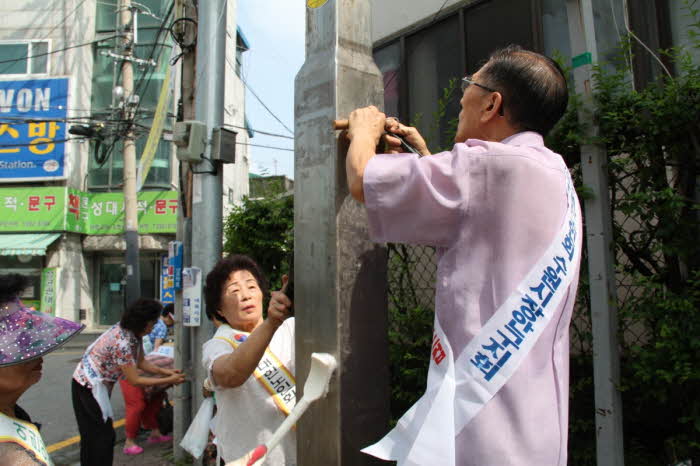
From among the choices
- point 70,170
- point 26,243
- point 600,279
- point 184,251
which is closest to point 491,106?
point 600,279

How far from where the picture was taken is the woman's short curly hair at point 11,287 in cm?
180

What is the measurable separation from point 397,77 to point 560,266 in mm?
5257

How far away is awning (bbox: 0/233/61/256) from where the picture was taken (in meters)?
16.3

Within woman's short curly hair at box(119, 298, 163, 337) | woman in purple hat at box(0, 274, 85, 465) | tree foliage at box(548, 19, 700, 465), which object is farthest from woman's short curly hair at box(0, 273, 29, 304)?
woman's short curly hair at box(119, 298, 163, 337)

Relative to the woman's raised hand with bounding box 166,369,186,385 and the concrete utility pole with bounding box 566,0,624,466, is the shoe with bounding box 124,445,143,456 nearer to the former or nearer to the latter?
the woman's raised hand with bounding box 166,369,186,385

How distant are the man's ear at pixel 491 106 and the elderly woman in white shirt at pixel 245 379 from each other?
1.18m

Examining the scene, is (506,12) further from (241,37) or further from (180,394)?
(241,37)

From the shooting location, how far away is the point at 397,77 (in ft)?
19.9

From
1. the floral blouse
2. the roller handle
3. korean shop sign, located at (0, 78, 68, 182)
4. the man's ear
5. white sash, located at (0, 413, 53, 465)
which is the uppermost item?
korean shop sign, located at (0, 78, 68, 182)

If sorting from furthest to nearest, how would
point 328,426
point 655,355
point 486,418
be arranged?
1. point 655,355
2. point 328,426
3. point 486,418

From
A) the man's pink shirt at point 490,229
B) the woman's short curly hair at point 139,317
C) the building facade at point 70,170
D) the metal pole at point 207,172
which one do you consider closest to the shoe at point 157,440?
the metal pole at point 207,172

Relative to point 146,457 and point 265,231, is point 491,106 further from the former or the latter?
point 146,457

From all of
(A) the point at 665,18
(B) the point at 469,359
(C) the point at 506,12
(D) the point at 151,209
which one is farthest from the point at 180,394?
(D) the point at 151,209

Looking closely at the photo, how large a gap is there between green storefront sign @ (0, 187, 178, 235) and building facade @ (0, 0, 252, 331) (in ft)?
0.11
